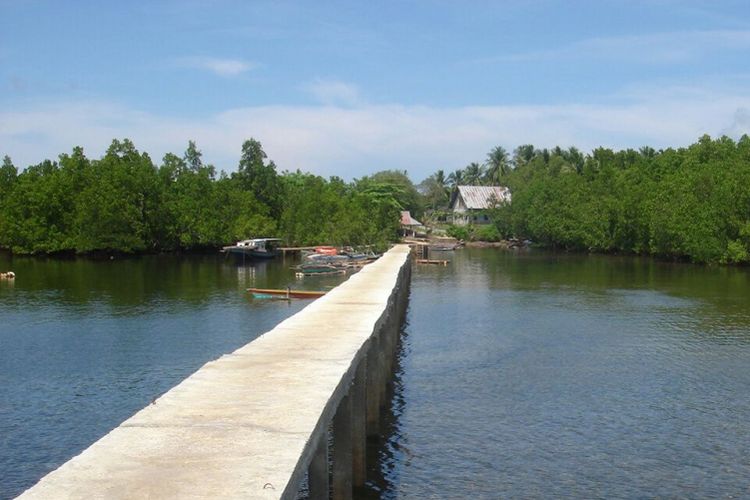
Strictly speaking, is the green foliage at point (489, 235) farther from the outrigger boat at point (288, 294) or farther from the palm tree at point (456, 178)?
the outrigger boat at point (288, 294)

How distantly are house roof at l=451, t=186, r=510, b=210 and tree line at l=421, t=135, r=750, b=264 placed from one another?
2.13 meters

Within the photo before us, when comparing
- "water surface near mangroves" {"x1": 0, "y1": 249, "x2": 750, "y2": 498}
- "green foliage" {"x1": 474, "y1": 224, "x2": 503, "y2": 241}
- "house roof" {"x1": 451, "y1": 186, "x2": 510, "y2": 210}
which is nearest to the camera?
"water surface near mangroves" {"x1": 0, "y1": 249, "x2": 750, "y2": 498}

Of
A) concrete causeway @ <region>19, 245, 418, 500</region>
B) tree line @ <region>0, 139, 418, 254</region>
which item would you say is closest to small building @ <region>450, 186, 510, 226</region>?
tree line @ <region>0, 139, 418, 254</region>

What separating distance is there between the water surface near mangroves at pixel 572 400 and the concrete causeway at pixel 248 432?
10.0ft

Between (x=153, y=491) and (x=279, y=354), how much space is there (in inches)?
334

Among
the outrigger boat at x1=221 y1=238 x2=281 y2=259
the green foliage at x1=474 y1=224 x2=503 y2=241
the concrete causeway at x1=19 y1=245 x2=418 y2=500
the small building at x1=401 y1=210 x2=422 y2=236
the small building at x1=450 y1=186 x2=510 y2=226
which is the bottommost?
the concrete causeway at x1=19 y1=245 x2=418 y2=500

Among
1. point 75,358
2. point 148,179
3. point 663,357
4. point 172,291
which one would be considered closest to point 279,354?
point 75,358

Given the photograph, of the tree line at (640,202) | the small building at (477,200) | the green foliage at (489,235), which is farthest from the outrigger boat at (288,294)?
the small building at (477,200)

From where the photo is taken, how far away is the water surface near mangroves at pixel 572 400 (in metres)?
18.6

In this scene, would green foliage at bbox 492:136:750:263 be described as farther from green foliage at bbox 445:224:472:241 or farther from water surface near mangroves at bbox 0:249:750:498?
water surface near mangroves at bbox 0:249:750:498

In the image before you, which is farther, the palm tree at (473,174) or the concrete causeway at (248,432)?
the palm tree at (473,174)

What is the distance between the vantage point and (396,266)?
48.3 m

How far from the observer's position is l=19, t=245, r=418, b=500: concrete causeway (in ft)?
30.5

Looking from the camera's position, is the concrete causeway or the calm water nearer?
the concrete causeway
